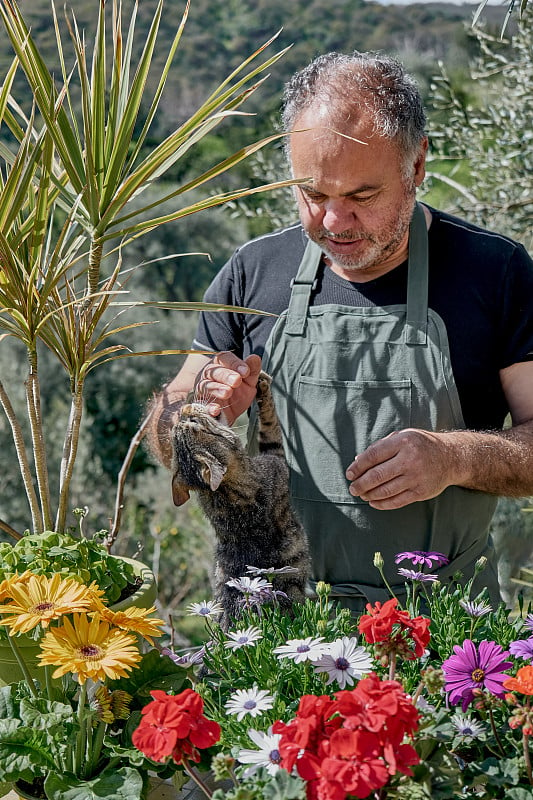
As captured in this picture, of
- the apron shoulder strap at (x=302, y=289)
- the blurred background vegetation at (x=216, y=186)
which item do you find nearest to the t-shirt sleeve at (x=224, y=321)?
the apron shoulder strap at (x=302, y=289)

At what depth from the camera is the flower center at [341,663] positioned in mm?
881

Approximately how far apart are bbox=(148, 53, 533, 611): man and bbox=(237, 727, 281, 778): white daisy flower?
32.6 inches

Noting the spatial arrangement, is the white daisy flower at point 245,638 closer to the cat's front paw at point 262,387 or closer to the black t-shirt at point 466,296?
the cat's front paw at point 262,387

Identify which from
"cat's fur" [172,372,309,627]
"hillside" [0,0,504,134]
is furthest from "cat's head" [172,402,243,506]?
"hillside" [0,0,504,134]

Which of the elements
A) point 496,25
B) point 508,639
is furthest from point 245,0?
point 508,639

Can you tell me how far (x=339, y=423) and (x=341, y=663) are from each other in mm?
1000

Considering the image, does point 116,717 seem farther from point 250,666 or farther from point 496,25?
point 496,25

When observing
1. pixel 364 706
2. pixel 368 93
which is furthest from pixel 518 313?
Result: pixel 364 706

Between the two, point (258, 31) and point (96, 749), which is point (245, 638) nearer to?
point (96, 749)

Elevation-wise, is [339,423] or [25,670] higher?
[339,423]

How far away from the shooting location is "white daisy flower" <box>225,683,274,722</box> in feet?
2.75

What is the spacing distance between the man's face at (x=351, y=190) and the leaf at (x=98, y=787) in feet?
3.86

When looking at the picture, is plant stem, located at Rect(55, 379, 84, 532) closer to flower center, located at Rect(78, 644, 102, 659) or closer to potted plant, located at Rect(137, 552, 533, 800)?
potted plant, located at Rect(137, 552, 533, 800)

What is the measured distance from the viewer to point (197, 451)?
1.57 metres
